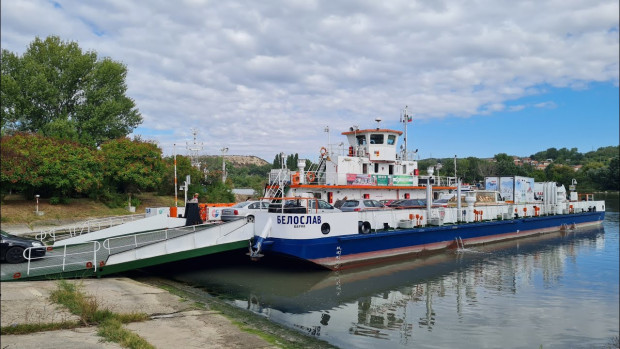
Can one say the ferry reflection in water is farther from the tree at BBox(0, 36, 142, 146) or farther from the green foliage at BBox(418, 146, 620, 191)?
the green foliage at BBox(418, 146, 620, 191)

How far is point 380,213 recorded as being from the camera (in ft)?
67.3

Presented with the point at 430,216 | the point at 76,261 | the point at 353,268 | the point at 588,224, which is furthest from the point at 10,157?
the point at 588,224

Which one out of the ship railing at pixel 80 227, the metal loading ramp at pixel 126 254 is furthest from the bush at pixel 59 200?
the metal loading ramp at pixel 126 254

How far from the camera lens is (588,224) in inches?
1491

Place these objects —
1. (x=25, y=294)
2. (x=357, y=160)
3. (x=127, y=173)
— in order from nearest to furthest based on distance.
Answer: (x=25, y=294), (x=357, y=160), (x=127, y=173)

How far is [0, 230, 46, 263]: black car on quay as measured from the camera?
14016 mm

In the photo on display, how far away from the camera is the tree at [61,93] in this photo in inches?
1666

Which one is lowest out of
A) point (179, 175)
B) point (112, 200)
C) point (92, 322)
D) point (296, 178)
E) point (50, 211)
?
point (92, 322)

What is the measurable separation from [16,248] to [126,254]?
344 centimetres

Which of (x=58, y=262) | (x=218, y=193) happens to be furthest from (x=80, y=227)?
(x=218, y=193)

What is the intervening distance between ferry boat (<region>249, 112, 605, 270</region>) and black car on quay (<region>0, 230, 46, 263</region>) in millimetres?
7246

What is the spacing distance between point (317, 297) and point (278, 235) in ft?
11.4

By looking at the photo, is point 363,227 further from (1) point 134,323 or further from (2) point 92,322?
(2) point 92,322

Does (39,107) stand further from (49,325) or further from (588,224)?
(588,224)
